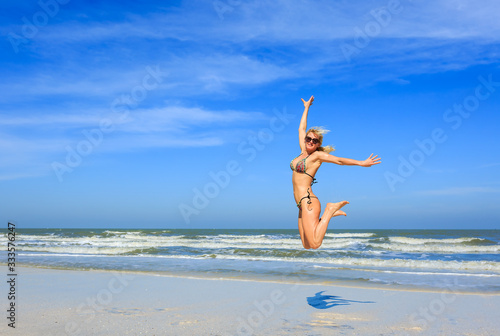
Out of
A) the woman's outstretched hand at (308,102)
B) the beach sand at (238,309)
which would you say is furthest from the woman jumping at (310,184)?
the beach sand at (238,309)

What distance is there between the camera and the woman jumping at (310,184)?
21.3 ft

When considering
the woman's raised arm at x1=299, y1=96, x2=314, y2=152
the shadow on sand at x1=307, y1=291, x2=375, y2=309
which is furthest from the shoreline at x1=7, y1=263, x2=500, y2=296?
the woman's raised arm at x1=299, y1=96, x2=314, y2=152

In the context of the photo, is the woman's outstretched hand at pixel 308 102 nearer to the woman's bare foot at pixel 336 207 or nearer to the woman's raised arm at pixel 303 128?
the woman's raised arm at pixel 303 128

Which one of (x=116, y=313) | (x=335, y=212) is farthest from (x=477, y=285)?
(x=116, y=313)

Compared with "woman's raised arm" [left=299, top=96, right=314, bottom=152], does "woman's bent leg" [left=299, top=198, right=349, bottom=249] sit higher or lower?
lower

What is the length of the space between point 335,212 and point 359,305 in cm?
298

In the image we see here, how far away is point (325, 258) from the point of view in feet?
63.0

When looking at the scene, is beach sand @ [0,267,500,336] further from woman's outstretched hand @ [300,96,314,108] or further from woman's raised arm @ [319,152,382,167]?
woman's outstretched hand @ [300,96,314,108]

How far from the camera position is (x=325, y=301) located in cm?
892

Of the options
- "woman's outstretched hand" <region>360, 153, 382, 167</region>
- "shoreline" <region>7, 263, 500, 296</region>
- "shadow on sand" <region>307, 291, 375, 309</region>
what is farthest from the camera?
"shoreline" <region>7, 263, 500, 296</region>

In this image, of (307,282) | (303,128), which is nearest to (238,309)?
(303,128)

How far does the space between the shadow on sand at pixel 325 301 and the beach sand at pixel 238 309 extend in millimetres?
22

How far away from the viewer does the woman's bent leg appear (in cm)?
645

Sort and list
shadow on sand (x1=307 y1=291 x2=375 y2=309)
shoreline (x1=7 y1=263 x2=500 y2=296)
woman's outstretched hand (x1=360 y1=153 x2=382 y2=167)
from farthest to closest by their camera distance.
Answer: shoreline (x1=7 y1=263 x2=500 y2=296)
shadow on sand (x1=307 y1=291 x2=375 y2=309)
woman's outstretched hand (x1=360 y1=153 x2=382 y2=167)
